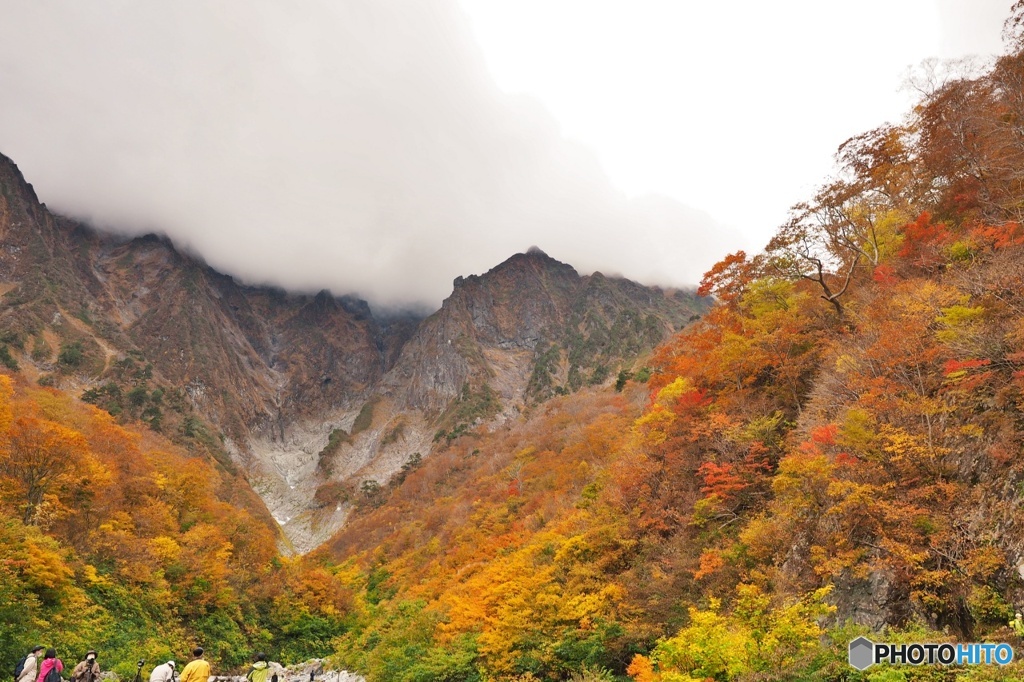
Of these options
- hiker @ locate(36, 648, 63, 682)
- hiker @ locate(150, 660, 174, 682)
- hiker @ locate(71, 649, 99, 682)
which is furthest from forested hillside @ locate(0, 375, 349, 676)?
hiker @ locate(150, 660, 174, 682)

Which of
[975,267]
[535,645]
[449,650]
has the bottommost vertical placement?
[449,650]

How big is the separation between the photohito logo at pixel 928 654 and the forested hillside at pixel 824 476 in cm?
31

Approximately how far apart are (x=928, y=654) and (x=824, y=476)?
17.3 ft

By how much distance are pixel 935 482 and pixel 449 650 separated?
70.8 feet

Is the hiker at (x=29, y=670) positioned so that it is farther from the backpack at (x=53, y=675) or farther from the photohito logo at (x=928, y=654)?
the photohito logo at (x=928, y=654)

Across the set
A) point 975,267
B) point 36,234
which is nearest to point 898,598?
point 975,267

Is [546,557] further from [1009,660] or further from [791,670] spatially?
[1009,660]

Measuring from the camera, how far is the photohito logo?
930cm

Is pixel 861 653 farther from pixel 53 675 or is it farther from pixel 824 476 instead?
pixel 53 675

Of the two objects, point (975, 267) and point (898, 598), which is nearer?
point (898, 598)

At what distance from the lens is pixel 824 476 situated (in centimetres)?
1466

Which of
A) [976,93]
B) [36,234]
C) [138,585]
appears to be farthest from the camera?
[36,234]

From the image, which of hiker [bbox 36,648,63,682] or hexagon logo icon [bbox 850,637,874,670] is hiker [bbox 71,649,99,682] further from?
hexagon logo icon [bbox 850,637,874,670]

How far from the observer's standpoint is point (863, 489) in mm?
12344
